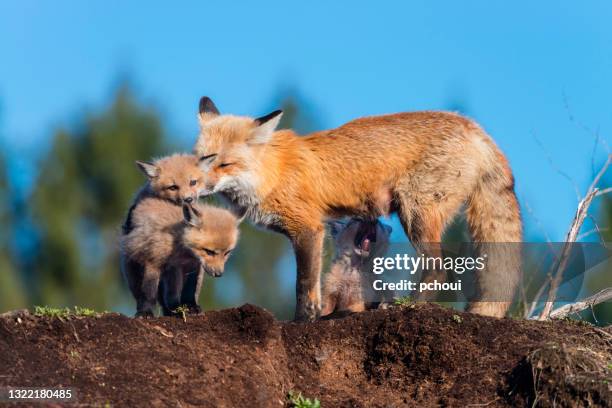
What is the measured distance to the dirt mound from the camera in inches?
254

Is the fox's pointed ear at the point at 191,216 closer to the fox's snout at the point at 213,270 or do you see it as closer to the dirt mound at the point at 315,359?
the fox's snout at the point at 213,270

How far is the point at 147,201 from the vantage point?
912cm

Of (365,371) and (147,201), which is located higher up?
(147,201)

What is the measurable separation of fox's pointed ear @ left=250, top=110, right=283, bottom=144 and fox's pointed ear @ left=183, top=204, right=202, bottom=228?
Result: 1.39 meters

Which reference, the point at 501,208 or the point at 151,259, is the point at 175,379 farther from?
the point at 501,208

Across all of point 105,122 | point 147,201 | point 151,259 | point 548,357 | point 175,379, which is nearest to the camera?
point 175,379

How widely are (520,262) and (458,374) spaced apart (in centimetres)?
274

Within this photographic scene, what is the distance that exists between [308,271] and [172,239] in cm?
148

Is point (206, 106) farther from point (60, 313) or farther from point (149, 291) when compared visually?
point (60, 313)

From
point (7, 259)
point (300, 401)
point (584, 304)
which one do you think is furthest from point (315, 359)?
point (7, 259)

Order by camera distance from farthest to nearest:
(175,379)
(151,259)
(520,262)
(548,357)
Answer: (520,262), (151,259), (548,357), (175,379)

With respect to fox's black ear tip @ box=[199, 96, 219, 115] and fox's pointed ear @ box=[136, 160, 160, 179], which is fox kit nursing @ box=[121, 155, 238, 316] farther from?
fox's black ear tip @ box=[199, 96, 219, 115]

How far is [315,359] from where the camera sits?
7.61m

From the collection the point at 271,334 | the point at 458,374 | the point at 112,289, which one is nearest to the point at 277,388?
the point at 271,334
